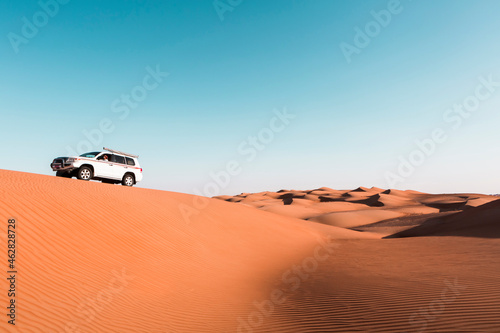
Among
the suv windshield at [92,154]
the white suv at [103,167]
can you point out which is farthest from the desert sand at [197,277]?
the suv windshield at [92,154]

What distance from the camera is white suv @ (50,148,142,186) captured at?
14883 mm

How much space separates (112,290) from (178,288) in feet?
5.87

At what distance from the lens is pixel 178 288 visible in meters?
8.20

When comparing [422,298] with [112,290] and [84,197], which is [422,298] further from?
[84,197]

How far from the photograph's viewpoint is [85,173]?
1514 centimetres

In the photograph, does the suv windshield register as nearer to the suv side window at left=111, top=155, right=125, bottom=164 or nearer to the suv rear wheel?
the suv rear wheel

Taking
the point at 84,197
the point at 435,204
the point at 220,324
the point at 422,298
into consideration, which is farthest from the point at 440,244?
the point at 435,204

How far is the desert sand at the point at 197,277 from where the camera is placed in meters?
5.62

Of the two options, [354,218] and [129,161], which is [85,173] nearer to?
[129,161]
